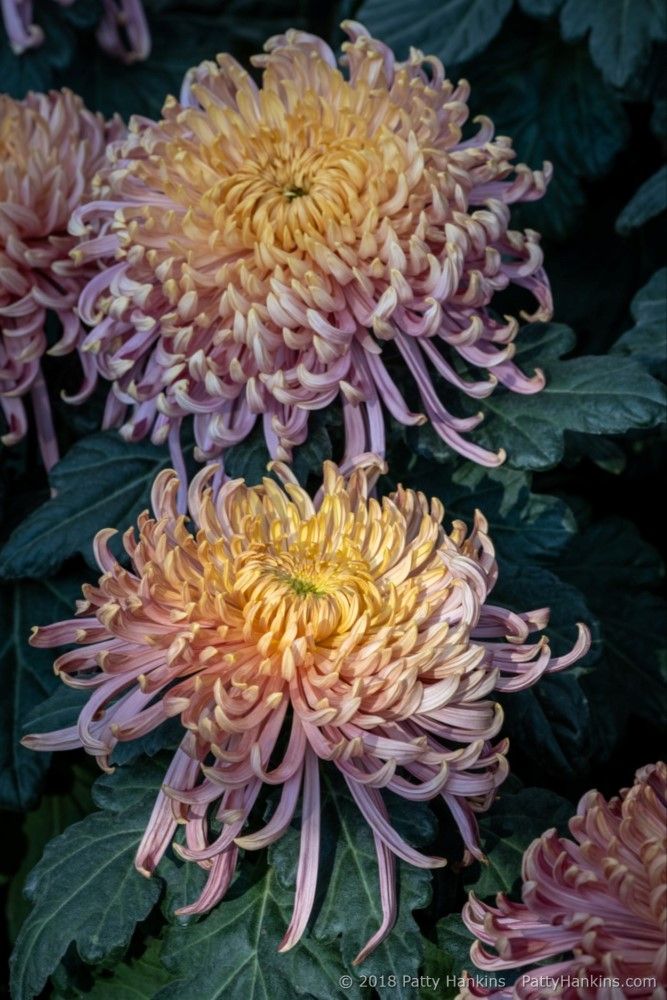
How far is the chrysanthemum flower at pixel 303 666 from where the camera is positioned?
0.74 meters

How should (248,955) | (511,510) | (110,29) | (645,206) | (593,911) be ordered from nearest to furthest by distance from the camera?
(593,911)
(248,955)
(511,510)
(645,206)
(110,29)

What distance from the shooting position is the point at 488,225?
96 centimetres

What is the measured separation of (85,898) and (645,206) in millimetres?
862

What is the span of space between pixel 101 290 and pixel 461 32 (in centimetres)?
54

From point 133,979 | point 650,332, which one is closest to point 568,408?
point 650,332

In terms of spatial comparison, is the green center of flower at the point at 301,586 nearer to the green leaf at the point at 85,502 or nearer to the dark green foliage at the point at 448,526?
the dark green foliage at the point at 448,526

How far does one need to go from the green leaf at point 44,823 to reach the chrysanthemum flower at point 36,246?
1.22 feet

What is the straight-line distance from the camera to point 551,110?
1.40 metres

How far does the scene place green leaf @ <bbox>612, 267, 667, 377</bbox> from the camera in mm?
1119

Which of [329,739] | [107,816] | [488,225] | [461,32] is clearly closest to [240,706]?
[329,739]

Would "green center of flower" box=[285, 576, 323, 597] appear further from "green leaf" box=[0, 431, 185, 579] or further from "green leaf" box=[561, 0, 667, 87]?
"green leaf" box=[561, 0, 667, 87]

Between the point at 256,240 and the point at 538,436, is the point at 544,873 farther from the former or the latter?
the point at 256,240

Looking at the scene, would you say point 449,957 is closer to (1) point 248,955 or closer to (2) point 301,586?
(1) point 248,955

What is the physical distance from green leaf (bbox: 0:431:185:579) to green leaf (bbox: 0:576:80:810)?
0.10 metres
